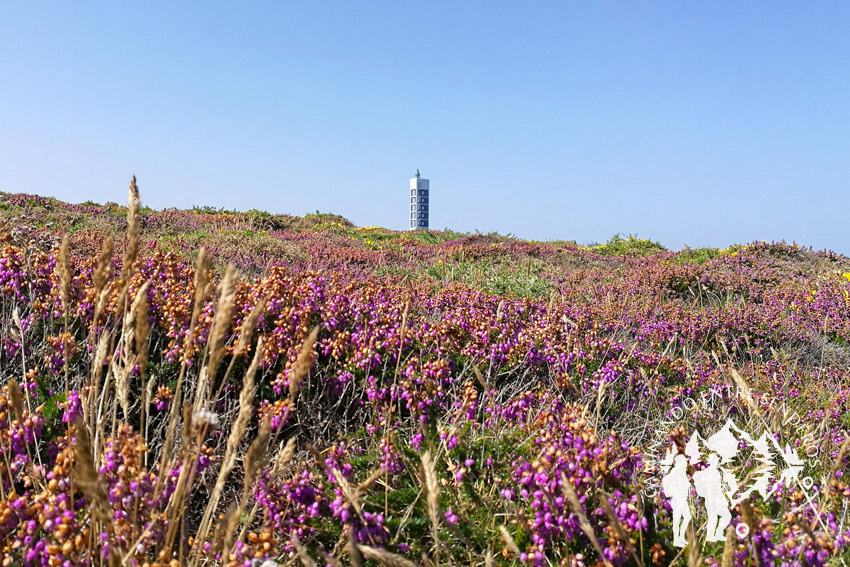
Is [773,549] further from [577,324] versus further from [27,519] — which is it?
[577,324]

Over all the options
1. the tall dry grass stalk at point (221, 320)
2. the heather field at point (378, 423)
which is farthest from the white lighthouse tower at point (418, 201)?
the tall dry grass stalk at point (221, 320)

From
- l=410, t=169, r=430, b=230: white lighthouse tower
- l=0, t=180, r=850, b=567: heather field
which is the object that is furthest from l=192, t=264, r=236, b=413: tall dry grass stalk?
l=410, t=169, r=430, b=230: white lighthouse tower

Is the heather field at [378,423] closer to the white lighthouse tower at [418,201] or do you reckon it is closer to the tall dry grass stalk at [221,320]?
the tall dry grass stalk at [221,320]

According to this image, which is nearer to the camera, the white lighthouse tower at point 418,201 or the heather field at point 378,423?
the heather field at point 378,423

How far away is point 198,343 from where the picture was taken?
125 inches

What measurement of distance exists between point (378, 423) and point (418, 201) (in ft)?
237

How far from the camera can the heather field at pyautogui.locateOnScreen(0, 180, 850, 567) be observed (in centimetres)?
152

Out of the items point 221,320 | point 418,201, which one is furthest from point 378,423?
point 418,201

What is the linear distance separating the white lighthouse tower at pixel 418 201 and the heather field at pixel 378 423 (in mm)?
67726

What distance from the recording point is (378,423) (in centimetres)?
307

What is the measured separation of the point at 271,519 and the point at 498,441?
1.12 metres

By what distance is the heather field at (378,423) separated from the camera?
1.52 meters

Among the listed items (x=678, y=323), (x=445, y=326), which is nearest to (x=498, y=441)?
(x=445, y=326)

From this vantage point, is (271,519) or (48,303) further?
(48,303)
